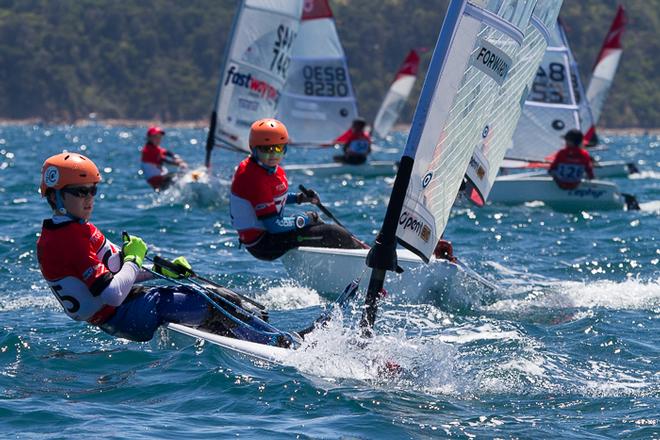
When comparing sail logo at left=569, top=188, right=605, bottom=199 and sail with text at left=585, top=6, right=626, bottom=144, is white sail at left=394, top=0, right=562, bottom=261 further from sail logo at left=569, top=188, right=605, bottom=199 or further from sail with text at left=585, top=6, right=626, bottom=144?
sail with text at left=585, top=6, right=626, bottom=144

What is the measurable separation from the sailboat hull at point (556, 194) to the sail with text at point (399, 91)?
43.8ft

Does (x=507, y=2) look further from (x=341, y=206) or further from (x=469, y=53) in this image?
(x=341, y=206)

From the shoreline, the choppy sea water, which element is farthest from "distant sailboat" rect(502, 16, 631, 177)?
the shoreline

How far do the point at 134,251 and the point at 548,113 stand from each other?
12.4 meters

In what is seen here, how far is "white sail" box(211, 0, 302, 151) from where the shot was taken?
16750 millimetres

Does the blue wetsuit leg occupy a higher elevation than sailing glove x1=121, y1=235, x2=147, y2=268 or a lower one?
lower

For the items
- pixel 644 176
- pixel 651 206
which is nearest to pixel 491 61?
pixel 651 206

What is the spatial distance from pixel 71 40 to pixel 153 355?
98.2 m

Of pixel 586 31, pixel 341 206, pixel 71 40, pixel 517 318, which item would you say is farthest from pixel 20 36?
pixel 517 318

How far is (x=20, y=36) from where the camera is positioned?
9956 cm

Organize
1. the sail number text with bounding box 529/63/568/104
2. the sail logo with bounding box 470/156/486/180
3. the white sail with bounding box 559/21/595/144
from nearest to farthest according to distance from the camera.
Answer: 1. the sail logo with bounding box 470/156/486/180
2. the sail number text with bounding box 529/63/568/104
3. the white sail with bounding box 559/21/595/144

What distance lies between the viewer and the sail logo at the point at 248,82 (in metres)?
16.9

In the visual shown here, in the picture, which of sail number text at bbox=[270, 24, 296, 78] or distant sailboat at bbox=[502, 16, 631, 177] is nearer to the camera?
sail number text at bbox=[270, 24, 296, 78]

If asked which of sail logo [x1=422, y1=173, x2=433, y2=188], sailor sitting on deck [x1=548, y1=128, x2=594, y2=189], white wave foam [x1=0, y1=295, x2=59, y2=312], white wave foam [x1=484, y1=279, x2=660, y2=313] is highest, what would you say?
sail logo [x1=422, y1=173, x2=433, y2=188]
